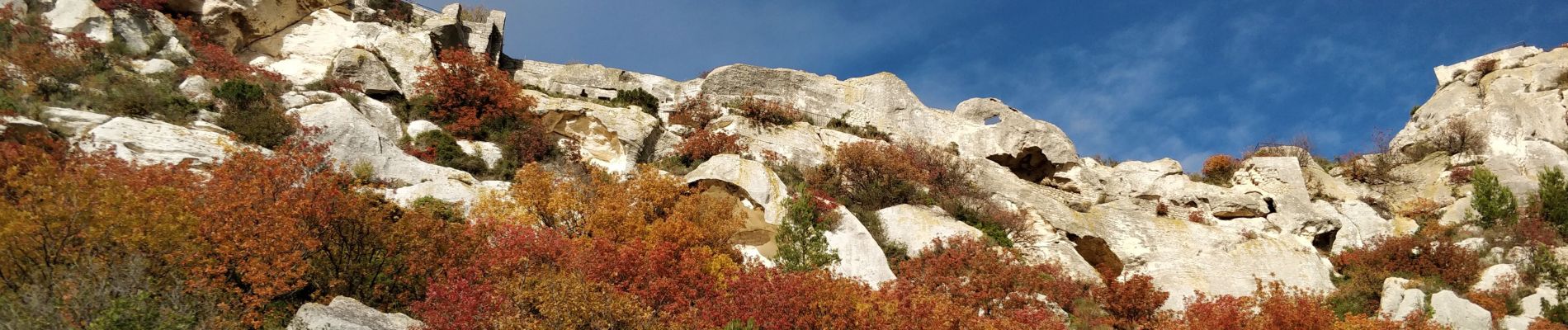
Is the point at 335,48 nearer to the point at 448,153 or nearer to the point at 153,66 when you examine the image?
the point at 153,66

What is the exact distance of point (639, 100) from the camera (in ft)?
98.2

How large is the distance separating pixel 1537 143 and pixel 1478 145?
5.60ft

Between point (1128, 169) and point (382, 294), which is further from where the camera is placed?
point (1128, 169)

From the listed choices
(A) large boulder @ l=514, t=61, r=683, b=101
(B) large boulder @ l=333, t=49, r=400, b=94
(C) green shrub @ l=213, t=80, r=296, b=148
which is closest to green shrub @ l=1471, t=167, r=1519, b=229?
(A) large boulder @ l=514, t=61, r=683, b=101

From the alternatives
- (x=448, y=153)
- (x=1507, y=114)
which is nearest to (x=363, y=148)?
(x=448, y=153)

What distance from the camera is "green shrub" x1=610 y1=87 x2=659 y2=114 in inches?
1163

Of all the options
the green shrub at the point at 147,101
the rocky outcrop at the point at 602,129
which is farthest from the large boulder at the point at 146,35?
the rocky outcrop at the point at 602,129

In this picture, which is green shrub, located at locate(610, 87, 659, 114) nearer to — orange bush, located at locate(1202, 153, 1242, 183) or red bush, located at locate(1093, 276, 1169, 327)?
red bush, located at locate(1093, 276, 1169, 327)

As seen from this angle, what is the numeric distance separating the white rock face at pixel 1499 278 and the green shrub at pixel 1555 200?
4.59 m

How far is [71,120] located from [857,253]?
1690cm

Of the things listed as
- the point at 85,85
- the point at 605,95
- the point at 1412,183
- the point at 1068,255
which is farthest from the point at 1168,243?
the point at 85,85

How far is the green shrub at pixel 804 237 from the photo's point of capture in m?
20.4

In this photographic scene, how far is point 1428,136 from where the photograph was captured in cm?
3422

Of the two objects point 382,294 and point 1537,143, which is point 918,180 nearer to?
point 382,294
